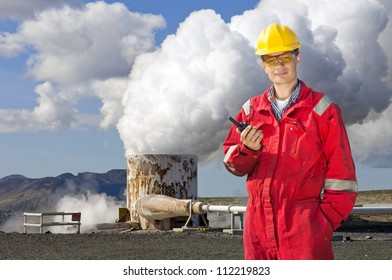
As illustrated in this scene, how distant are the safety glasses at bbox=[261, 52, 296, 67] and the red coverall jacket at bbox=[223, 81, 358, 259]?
0.65 ft

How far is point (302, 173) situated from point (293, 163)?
7 cm

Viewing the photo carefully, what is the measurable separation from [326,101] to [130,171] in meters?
16.4

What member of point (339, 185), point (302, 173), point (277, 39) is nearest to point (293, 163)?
point (302, 173)

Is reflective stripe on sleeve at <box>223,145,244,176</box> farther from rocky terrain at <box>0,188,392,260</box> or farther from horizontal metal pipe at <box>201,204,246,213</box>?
horizontal metal pipe at <box>201,204,246,213</box>

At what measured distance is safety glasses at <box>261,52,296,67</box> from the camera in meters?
3.71

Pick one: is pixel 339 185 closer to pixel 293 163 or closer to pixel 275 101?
pixel 293 163

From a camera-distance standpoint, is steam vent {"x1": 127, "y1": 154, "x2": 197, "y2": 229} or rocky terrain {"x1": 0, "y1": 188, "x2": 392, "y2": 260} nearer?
rocky terrain {"x1": 0, "y1": 188, "x2": 392, "y2": 260}

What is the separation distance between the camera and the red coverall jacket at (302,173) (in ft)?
11.8

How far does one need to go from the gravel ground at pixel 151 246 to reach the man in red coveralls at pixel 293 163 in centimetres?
769

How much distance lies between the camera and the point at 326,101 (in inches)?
145

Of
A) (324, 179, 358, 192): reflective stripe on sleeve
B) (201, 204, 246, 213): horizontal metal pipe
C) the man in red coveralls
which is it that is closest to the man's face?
the man in red coveralls

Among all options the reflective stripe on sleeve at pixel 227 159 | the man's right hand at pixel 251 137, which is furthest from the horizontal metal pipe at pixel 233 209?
the man's right hand at pixel 251 137
